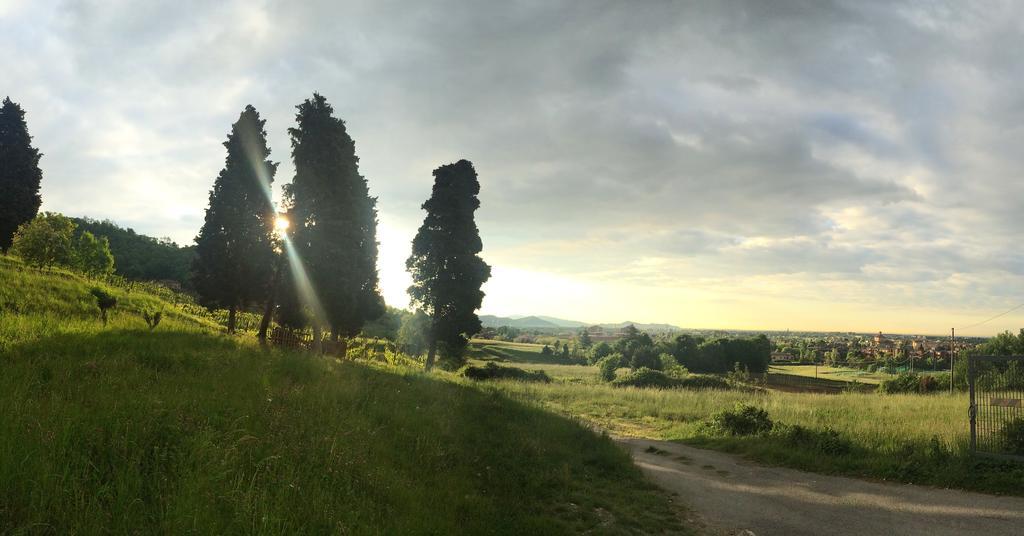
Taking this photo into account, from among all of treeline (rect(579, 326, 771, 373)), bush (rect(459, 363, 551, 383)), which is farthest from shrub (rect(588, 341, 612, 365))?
bush (rect(459, 363, 551, 383))

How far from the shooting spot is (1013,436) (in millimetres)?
11273

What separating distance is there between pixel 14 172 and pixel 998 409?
54.5 meters

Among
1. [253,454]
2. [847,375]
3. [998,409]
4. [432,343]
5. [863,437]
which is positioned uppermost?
[998,409]

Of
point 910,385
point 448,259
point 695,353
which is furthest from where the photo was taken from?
point 695,353

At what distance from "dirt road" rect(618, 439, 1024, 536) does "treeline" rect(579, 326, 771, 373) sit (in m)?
53.6

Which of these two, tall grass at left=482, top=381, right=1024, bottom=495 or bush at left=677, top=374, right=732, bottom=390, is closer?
tall grass at left=482, top=381, right=1024, bottom=495

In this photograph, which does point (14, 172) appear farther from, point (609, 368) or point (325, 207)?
point (609, 368)

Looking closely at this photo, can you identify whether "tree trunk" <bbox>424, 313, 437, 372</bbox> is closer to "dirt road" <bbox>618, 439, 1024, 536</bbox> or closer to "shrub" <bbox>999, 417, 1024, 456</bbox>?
"dirt road" <bbox>618, 439, 1024, 536</bbox>

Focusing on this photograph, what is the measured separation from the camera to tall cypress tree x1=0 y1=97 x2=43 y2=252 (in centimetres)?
3425

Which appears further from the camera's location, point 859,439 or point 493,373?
point 493,373

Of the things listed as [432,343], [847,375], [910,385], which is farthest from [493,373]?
[847,375]

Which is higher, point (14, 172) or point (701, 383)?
point (14, 172)

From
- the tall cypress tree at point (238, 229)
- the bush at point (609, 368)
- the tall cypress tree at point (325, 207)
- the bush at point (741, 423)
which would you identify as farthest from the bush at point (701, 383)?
the tall cypress tree at point (238, 229)

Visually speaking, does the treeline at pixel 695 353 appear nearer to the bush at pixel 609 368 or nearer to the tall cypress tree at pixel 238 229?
the bush at pixel 609 368
